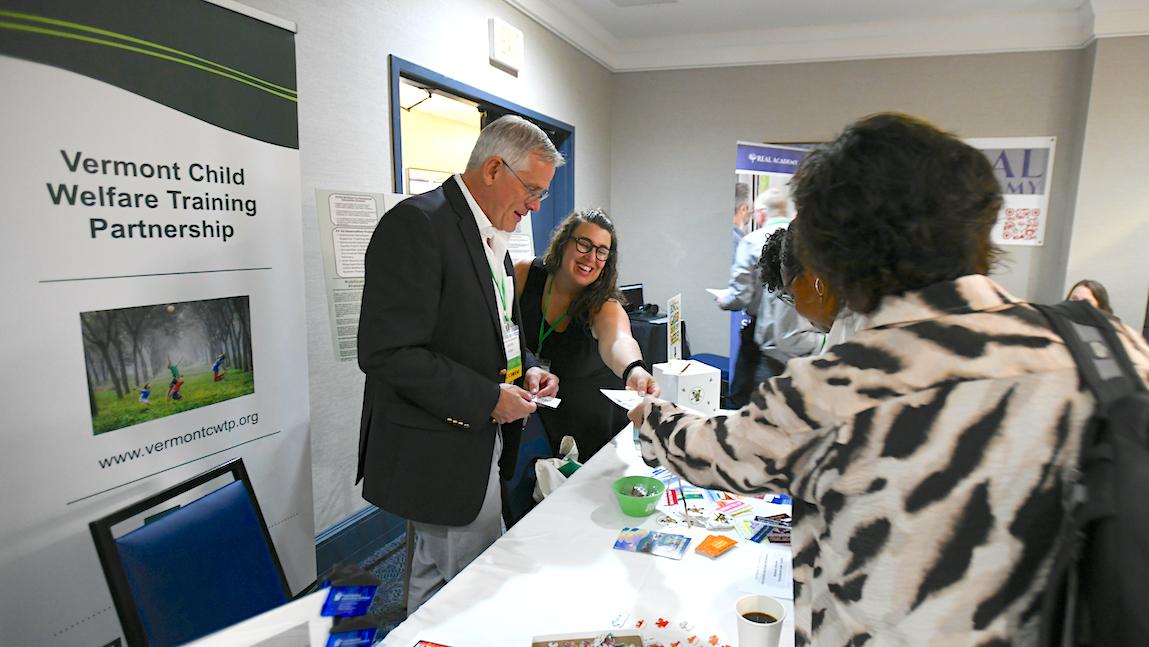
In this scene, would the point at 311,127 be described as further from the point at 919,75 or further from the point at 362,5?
the point at 919,75

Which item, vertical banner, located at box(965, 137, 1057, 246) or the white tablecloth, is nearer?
the white tablecloth

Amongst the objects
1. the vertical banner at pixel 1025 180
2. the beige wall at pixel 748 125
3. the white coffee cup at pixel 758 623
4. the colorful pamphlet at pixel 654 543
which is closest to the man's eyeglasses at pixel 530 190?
the colorful pamphlet at pixel 654 543

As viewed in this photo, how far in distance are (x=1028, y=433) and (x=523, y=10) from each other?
3.86 metres

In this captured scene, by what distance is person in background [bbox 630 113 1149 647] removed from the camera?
675 mm

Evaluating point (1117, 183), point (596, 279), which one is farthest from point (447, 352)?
point (1117, 183)

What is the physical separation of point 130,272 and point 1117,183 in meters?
5.60

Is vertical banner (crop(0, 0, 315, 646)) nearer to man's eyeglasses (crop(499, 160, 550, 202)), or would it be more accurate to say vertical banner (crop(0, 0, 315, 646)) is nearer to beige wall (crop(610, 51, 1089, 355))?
man's eyeglasses (crop(499, 160, 550, 202))

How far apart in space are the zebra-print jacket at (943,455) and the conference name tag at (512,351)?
984 millimetres

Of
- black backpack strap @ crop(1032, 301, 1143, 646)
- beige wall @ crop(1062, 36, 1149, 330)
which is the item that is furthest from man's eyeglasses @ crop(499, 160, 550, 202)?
beige wall @ crop(1062, 36, 1149, 330)

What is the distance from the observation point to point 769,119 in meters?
5.09

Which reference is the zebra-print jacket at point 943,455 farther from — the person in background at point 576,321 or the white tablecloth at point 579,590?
the person in background at point 576,321

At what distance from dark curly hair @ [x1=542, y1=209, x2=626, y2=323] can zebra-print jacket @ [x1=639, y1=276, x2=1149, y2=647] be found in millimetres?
1472

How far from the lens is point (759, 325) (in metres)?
3.38

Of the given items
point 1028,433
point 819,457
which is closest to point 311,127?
point 819,457
